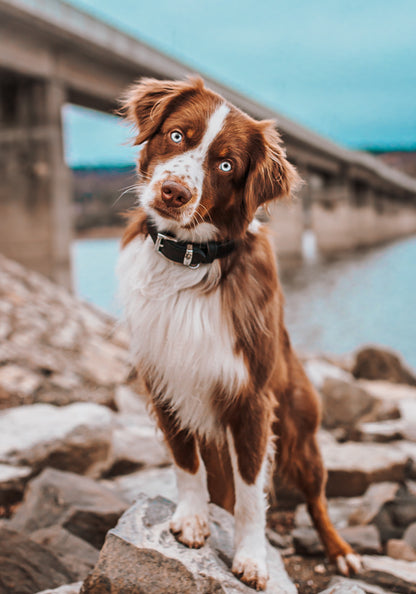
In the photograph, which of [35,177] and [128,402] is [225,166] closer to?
[128,402]

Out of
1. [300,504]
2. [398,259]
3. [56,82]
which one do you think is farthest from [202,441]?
[398,259]

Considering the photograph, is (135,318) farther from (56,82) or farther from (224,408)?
(56,82)

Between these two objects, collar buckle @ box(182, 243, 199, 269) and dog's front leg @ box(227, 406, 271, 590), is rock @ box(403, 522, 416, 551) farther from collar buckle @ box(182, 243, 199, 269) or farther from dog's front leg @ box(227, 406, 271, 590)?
collar buckle @ box(182, 243, 199, 269)

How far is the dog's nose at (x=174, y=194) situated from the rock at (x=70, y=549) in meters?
2.03

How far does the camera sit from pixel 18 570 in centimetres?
289

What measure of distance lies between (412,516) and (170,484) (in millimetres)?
1830

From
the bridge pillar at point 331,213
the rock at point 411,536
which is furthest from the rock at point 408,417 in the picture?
the bridge pillar at point 331,213

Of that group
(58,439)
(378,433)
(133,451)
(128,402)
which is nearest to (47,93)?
(128,402)

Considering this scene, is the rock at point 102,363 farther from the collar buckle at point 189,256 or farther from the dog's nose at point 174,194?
the dog's nose at point 174,194

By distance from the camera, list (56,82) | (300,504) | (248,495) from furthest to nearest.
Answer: (56,82), (300,504), (248,495)

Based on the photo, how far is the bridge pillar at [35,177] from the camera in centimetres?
1658

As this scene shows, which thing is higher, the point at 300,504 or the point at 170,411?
the point at 170,411

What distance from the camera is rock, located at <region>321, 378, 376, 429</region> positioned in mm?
6289

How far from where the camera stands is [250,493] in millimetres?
2799
